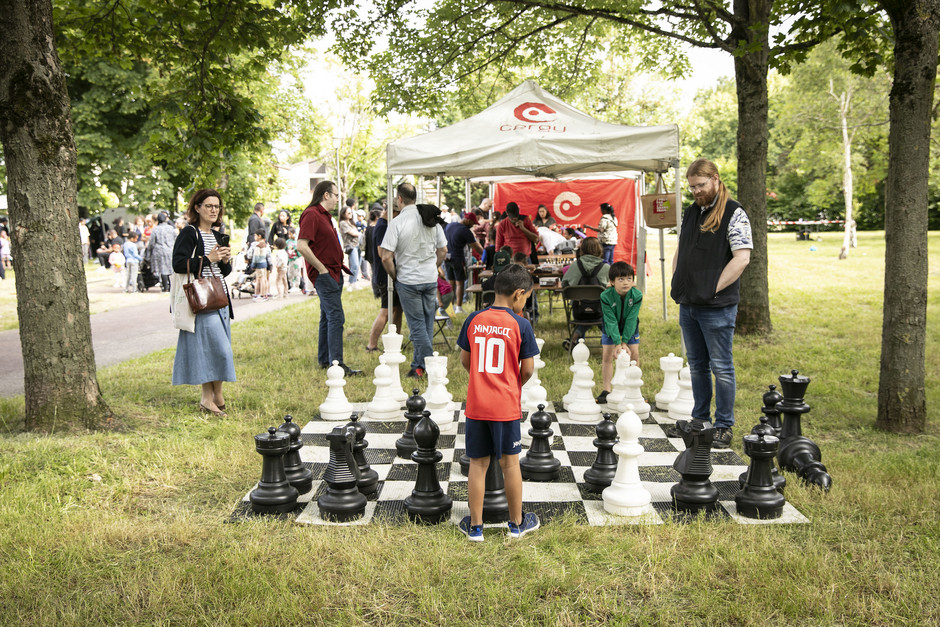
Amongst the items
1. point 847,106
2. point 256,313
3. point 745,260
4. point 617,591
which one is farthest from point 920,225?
point 847,106

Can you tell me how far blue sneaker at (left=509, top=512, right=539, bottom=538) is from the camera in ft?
10.9

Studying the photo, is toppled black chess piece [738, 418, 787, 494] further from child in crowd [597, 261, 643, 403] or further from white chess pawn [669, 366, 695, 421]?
child in crowd [597, 261, 643, 403]

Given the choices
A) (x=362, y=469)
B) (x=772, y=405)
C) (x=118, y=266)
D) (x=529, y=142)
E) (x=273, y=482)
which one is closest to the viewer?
(x=273, y=482)

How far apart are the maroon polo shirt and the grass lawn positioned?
2281 mm

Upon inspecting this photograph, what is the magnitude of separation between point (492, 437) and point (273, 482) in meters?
1.20

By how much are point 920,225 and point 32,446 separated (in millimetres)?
Answer: 6201

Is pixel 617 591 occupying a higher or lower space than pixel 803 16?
lower

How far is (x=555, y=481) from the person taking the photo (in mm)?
4090

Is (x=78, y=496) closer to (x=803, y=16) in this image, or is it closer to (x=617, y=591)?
(x=617, y=591)

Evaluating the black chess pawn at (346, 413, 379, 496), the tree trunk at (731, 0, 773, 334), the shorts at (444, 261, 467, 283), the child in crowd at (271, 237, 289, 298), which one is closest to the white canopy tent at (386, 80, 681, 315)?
the tree trunk at (731, 0, 773, 334)

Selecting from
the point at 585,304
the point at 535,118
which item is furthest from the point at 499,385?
the point at 535,118

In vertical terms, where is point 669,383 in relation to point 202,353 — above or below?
below

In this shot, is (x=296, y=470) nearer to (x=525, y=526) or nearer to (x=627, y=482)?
(x=525, y=526)

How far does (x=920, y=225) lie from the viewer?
496cm
